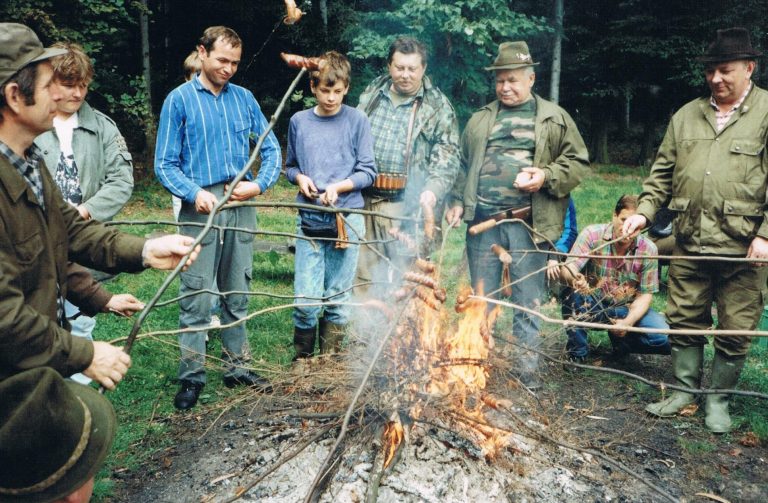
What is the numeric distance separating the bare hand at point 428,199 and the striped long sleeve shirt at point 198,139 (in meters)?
1.16

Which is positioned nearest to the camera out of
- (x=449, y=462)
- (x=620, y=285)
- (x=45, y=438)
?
(x=45, y=438)

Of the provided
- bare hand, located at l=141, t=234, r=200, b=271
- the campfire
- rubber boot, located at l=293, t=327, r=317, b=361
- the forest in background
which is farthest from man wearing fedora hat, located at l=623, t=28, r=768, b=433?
the forest in background

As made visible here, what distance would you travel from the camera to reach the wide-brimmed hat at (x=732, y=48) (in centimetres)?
402

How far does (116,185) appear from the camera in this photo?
4.32 meters

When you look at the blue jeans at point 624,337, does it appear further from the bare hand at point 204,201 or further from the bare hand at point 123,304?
the bare hand at point 123,304

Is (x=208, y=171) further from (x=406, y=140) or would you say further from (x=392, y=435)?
(x=392, y=435)

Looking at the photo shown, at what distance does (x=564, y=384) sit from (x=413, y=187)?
197cm

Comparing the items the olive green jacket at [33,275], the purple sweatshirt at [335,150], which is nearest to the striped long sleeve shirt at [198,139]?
the purple sweatshirt at [335,150]

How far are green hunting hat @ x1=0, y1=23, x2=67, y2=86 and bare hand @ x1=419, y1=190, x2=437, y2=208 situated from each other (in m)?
2.64

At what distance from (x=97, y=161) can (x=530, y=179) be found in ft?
10.1

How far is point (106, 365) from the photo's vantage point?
7.82 feet

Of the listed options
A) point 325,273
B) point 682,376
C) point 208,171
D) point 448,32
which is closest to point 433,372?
point 325,273

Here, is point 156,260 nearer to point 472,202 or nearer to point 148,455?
point 148,455

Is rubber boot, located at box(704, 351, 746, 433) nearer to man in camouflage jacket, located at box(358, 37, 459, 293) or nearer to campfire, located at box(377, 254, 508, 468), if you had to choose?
campfire, located at box(377, 254, 508, 468)
